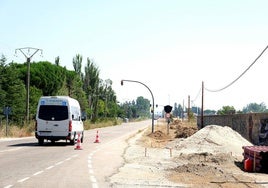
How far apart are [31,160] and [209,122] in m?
45.1

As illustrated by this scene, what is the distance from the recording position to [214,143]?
33.2m

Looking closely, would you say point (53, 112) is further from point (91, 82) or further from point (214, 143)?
point (91, 82)

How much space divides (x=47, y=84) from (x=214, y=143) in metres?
53.5

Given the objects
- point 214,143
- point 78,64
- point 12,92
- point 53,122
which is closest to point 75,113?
point 53,122

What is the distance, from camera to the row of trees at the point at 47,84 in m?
59.2

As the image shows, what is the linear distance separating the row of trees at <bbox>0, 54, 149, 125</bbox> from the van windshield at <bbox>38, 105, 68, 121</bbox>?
2343 cm

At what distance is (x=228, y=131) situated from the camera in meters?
35.9

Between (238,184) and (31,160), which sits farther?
(31,160)

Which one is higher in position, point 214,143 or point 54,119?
point 54,119

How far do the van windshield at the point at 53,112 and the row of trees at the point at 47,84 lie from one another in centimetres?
2343

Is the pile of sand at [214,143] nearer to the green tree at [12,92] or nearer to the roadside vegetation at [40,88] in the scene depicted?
the roadside vegetation at [40,88]

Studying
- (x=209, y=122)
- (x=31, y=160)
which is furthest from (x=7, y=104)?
(x=31, y=160)

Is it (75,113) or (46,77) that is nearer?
(75,113)

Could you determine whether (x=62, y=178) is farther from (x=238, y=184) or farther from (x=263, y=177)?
(x=263, y=177)
